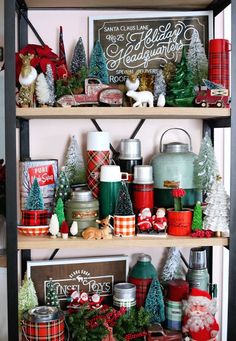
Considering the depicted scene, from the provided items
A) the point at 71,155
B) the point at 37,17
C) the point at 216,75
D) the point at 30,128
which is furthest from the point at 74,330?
the point at 37,17

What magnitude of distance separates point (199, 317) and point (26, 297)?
18.2 inches

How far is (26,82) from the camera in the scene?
133 centimetres

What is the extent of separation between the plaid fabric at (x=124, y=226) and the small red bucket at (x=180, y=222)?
0.34 ft

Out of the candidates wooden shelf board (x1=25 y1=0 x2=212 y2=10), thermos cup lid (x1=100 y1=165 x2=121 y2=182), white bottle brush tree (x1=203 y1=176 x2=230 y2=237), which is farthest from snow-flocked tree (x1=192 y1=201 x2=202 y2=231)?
wooden shelf board (x1=25 y1=0 x2=212 y2=10)

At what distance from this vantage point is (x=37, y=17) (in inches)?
59.5

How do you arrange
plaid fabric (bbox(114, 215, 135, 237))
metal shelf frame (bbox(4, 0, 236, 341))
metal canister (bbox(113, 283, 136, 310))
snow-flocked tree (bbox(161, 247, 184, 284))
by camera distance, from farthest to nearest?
snow-flocked tree (bbox(161, 247, 184, 284)), metal canister (bbox(113, 283, 136, 310)), plaid fabric (bbox(114, 215, 135, 237)), metal shelf frame (bbox(4, 0, 236, 341))

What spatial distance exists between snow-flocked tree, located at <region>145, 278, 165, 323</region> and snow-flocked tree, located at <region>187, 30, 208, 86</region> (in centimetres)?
57

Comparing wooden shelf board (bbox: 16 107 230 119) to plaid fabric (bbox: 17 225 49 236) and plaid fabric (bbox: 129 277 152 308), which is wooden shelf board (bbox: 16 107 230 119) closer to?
plaid fabric (bbox: 17 225 49 236)

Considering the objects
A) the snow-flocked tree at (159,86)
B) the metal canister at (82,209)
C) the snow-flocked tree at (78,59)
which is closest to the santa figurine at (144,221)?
the metal canister at (82,209)

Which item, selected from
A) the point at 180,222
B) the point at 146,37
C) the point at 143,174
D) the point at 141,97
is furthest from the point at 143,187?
the point at 146,37

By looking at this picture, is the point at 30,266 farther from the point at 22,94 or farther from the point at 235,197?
the point at 235,197

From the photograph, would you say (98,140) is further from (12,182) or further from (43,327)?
(43,327)

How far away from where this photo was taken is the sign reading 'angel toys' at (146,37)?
59.7 inches

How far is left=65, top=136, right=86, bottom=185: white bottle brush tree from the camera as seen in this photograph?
1.47 meters
